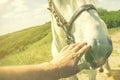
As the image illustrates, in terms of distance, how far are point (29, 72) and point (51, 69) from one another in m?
0.21

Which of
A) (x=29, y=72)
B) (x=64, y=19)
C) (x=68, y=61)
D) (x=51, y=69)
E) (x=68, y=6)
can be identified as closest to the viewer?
(x=29, y=72)

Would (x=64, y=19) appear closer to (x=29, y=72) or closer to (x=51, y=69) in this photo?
(x=51, y=69)

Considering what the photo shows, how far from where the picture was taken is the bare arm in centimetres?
198

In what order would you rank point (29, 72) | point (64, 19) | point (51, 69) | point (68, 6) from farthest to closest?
point (64, 19), point (68, 6), point (51, 69), point (29, 72)

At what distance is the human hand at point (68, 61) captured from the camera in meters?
→ 2.32

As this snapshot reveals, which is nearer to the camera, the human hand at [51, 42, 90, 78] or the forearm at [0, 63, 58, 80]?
the forearm at [0, 63, 58, 80]

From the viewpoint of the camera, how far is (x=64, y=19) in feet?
12.5

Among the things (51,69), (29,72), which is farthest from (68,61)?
(29,72)

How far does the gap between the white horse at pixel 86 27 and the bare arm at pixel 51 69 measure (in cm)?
37

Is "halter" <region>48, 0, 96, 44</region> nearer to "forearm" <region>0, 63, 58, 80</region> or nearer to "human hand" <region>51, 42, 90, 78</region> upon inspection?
"human hand" <region>51, 42, 90, 78</region>

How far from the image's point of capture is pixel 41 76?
7.06ft

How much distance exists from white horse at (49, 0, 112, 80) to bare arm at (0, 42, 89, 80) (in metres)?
0.37

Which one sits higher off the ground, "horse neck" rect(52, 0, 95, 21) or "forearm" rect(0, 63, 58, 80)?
"horse neck" rect(52, 0, 95, 21)

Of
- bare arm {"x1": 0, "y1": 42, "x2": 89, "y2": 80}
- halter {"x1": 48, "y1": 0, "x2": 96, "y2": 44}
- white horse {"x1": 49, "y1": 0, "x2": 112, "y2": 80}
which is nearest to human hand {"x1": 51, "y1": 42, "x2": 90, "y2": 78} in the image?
bare arm {"x1": 0, "y1": 42, "x2": 89, "y2": 80}
